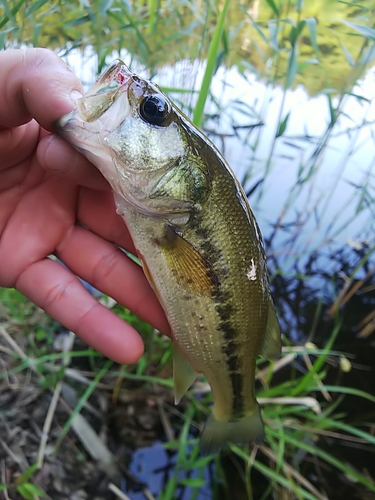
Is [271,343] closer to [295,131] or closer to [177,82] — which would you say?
[177,82]

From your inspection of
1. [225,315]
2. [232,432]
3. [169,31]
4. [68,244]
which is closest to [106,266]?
[68,244]

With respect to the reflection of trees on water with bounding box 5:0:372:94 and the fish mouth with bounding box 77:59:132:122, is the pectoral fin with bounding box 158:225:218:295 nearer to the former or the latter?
the fish mouth with bounding box 77:59:132:122

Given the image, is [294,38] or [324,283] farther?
[324,283]

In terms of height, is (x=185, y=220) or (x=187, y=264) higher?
(x=185, y=220)

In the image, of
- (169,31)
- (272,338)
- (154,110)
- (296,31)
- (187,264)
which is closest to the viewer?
(154,110)

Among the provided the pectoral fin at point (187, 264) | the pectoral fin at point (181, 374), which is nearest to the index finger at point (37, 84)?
the pectoral fin at point (187, 264)

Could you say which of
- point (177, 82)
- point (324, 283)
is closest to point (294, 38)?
point (177, 82)

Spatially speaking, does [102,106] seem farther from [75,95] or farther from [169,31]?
[169,31]
